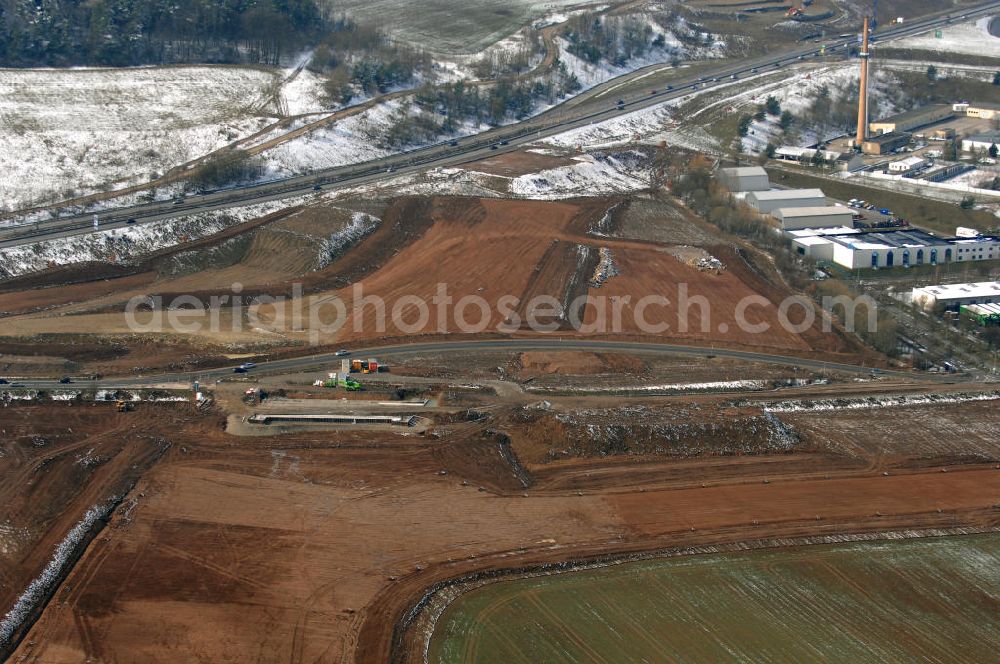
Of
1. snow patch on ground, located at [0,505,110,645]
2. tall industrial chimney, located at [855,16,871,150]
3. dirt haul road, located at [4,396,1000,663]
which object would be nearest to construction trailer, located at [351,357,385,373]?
dirt haul road, located at [4,396,1000,663]

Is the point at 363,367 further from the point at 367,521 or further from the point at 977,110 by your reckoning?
the point at 977,110

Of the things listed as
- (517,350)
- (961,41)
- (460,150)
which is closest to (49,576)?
(517,350)

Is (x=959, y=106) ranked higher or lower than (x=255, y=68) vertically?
lower

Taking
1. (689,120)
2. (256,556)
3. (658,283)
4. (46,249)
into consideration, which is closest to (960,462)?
(658,283)

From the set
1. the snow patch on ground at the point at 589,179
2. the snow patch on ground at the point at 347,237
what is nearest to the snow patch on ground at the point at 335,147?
the snow patch on ground at the point at 347,237

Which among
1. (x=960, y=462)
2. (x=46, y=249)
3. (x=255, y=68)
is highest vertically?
(x=255, y=68)

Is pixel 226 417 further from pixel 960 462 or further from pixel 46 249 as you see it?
pixel 960 462

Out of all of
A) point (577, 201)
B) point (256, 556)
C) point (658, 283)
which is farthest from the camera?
point (577, 201)

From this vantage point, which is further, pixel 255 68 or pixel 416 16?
pixel 416 16

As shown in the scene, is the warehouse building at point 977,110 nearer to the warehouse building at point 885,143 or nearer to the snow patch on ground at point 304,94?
the warehouse building at point 885,143
